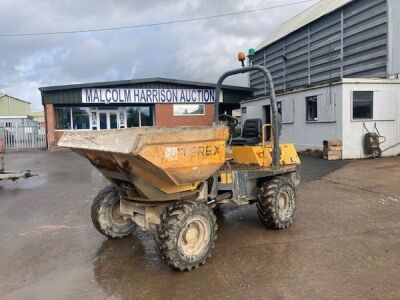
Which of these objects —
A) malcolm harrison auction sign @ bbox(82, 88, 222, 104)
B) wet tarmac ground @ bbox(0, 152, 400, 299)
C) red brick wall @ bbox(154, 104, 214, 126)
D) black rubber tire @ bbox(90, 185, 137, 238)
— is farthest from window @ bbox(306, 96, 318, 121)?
black rubber tire @ bbox(90, 185, 137, 238)

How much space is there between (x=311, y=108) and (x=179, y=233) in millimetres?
13401

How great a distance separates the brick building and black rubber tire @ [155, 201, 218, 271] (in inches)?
834

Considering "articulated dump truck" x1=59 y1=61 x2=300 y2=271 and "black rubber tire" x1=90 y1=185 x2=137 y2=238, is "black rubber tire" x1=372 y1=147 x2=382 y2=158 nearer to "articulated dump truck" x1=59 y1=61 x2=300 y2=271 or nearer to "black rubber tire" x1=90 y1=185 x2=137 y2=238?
"articulated dump truck" x1=59 y1=61 x2=300 y2=271

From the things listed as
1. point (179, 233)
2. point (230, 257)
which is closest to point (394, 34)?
point (230, 257)

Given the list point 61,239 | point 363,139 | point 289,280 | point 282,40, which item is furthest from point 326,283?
point 282,40

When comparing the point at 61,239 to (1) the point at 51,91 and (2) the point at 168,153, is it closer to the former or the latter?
(2) the point at 168,153

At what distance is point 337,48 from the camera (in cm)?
1745

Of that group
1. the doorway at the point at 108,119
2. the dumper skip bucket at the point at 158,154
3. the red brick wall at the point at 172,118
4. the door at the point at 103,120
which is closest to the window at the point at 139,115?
the doorway at the point at 108,119

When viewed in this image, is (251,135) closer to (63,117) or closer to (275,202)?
(275,202)

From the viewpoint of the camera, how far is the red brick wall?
26.4m

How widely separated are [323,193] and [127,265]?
5502mm

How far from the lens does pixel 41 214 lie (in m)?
7.64

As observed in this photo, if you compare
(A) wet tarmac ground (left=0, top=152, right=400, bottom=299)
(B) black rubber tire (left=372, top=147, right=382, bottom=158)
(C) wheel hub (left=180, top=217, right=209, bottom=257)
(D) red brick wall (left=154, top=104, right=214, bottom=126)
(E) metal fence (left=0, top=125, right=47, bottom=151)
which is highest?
(D) red brick wall (left=154, top=104, right=214, bottom=126)

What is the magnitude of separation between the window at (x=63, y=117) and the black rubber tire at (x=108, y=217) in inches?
861
